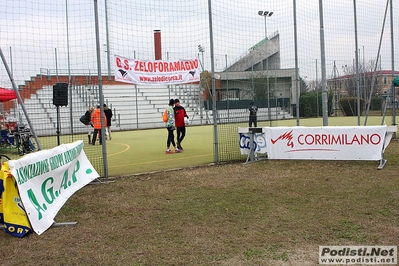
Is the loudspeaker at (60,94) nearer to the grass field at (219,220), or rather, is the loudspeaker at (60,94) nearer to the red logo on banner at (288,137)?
the grass field at (219,220)

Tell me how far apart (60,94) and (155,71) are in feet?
7.83

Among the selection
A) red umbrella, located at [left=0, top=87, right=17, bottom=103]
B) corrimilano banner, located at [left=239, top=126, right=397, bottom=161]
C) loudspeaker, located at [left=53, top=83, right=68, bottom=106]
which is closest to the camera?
loudspeaker, located at [left=53, top=83, right=68, bottom=106]

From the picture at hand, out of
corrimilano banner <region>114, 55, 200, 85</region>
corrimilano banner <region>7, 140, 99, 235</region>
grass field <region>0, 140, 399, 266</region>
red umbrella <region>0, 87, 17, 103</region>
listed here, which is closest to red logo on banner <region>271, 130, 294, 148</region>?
grass field <region>0, 140, 399, 266</region>

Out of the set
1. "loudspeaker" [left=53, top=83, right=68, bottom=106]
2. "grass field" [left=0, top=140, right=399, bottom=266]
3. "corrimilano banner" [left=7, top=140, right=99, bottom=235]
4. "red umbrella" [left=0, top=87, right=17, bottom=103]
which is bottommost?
"grass field" [left=0, top=140, right=399, bottom=266]

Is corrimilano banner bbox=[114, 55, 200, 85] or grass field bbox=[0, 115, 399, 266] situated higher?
corrimilano banner bbox=[114, 55, 200, 85]

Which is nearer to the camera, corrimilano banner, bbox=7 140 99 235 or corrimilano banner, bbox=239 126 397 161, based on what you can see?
corrimilano banner, bbox=7 140 99 235

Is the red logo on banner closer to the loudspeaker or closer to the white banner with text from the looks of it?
the white banner with text

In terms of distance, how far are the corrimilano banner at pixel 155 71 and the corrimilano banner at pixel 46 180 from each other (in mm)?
2640

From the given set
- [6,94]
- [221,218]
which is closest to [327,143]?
[221,218]

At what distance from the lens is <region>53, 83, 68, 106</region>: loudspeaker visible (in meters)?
8.75

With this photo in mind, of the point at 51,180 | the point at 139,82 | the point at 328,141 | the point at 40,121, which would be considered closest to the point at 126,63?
the point at 139,82

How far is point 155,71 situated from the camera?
32.9ft

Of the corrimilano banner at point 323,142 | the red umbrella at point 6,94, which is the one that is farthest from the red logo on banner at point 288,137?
the red umbrella at point 6,94

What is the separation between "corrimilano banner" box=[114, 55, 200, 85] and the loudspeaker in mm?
1226
